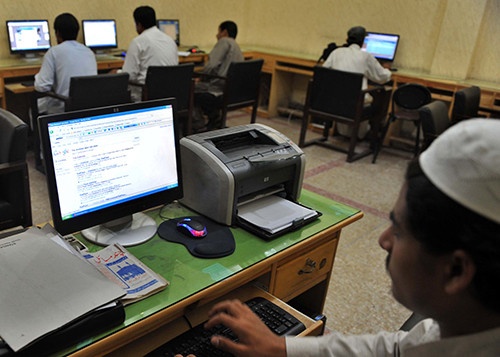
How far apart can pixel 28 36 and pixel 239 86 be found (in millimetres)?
2040

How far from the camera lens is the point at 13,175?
221 centimetres

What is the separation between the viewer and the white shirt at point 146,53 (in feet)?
12.8

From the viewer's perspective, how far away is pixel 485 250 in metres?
0.58

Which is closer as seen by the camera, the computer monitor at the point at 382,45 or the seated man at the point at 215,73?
the seated man at the point at 215,73

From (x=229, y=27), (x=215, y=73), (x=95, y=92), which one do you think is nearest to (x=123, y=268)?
(x=95, y=92)

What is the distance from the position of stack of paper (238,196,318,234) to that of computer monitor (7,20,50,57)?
352 centimetres

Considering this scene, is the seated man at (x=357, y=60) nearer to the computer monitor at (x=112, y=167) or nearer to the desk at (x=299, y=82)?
the desk at (x=299, y=82)

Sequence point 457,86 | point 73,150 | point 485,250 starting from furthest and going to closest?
1. point 457,86
2. point 73,150
3. point 485,250

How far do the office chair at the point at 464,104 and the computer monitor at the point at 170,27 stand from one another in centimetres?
347

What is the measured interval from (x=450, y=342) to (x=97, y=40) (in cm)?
481

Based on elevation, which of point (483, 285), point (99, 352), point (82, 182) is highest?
point (483, 285)

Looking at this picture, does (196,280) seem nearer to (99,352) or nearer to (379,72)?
(99,352)

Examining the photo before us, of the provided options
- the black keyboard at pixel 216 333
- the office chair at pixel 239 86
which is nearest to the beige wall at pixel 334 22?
the office chair at pixel 239 86

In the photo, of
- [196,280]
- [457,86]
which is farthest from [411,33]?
[196,280]
